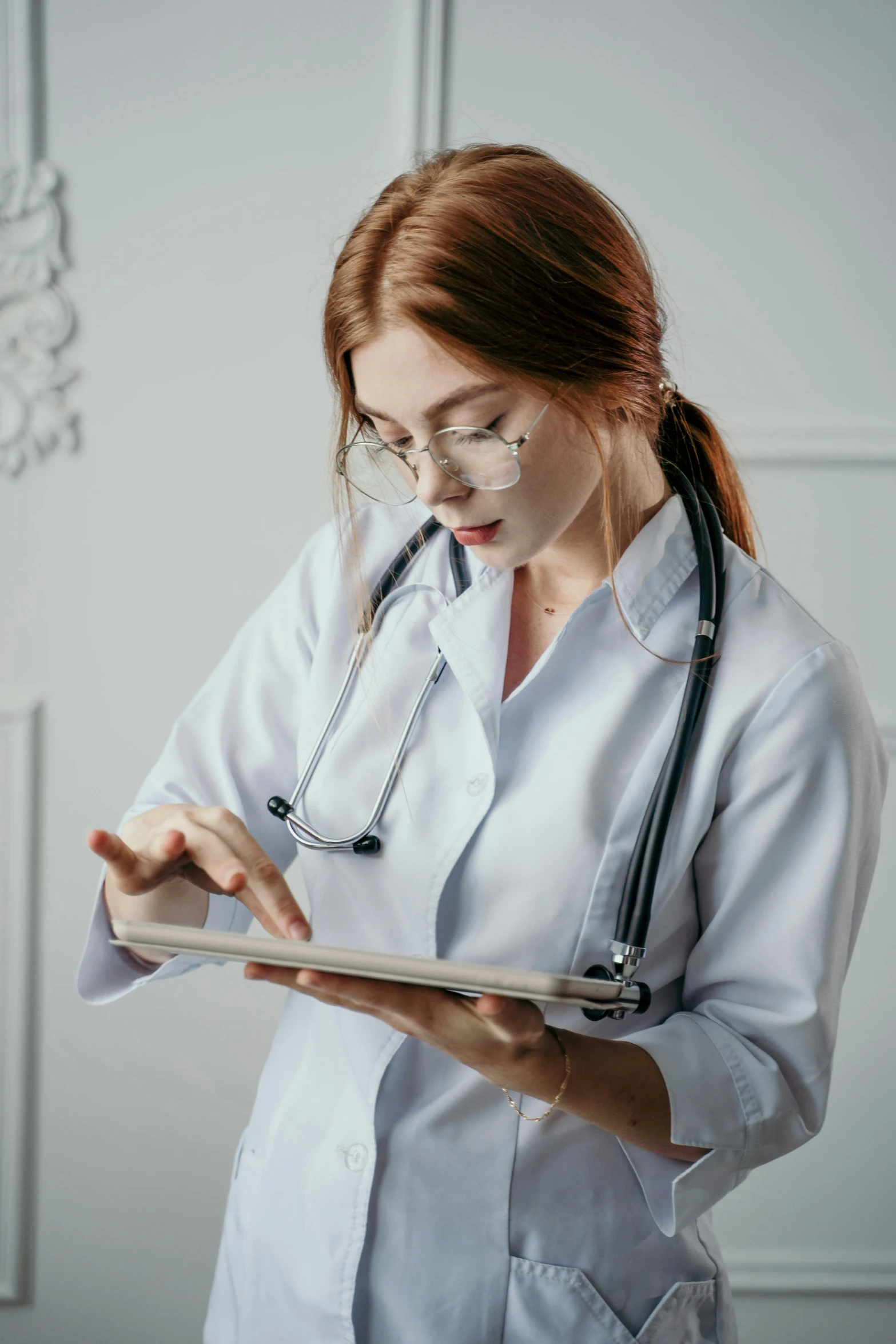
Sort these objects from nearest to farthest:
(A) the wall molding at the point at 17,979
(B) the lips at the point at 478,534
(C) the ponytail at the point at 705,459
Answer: (B) the lips at the point at 478,534 < (C) the ponytail at the point at 705,459 < (A) the wall molding at the point at 17,979

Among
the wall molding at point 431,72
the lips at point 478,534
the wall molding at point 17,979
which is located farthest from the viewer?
the wall molding at point 17,979

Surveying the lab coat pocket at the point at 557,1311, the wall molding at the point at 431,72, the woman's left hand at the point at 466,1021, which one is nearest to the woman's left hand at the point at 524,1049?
the woman's left hand at the point at 466,1021

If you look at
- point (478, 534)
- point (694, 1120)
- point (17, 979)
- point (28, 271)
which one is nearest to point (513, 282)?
point (478, 534)

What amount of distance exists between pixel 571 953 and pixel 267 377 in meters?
1.10

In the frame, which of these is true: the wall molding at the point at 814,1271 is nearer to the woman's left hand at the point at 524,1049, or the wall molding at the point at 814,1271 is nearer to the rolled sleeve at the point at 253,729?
the woman's left hand at the point at 524,1049

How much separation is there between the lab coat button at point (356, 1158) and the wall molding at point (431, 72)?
53.6 inches

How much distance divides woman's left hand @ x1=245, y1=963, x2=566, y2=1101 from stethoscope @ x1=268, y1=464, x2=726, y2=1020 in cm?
7

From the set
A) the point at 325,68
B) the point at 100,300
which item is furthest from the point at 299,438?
the point at 325,68

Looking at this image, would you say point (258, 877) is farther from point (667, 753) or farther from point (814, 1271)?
point (814, 1271)

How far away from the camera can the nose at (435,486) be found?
896mm

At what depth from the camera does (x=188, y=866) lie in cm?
91

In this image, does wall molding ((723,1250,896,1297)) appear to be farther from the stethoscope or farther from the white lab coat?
the stethoscope

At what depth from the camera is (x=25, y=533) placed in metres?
1.65

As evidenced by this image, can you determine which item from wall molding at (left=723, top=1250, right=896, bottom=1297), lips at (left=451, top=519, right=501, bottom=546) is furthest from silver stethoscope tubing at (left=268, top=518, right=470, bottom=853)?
wall molding at (left=723, top=1250, right=896, bottom=1297)
